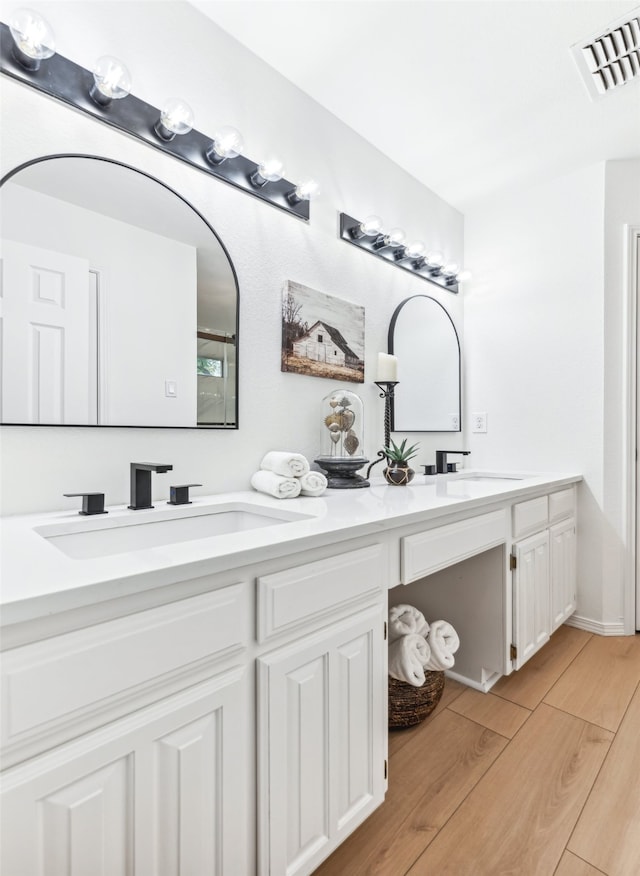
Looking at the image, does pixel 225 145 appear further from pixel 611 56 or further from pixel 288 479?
pixel 611 56

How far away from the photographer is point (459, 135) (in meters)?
2.03

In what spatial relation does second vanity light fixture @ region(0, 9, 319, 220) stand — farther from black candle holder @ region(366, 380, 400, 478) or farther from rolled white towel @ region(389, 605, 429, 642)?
rolled white towel @ region(389, 605, 429, 642)

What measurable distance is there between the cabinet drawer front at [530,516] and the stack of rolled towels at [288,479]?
2.58 feet

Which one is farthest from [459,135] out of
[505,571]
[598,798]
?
[598,798]

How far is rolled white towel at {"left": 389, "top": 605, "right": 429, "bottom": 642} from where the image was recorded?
5.33 ft

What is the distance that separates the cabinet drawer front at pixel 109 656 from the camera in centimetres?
57

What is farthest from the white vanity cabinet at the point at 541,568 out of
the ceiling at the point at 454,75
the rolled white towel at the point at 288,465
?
the ceiling at the point at 454,75

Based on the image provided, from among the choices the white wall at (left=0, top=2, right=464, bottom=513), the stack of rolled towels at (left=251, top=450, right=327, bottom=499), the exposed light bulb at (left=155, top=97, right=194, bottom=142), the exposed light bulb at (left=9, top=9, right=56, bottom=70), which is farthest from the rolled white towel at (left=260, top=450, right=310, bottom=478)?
the exposed light bulb at (left=9, top=9, right=56, bottom=70)

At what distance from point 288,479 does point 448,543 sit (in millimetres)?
Result: 516

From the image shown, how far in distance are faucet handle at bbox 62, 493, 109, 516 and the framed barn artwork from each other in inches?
31.5

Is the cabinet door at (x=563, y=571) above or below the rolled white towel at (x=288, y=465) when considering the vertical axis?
below

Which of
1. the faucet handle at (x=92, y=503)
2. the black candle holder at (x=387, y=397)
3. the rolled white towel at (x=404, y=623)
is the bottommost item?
the rolled white towel at (x=404, y=623)

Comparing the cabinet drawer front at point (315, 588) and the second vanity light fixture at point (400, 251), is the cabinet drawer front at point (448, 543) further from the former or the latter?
the second vanity light fixture at point (400, 251)

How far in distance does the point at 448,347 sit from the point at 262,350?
1351 mm
